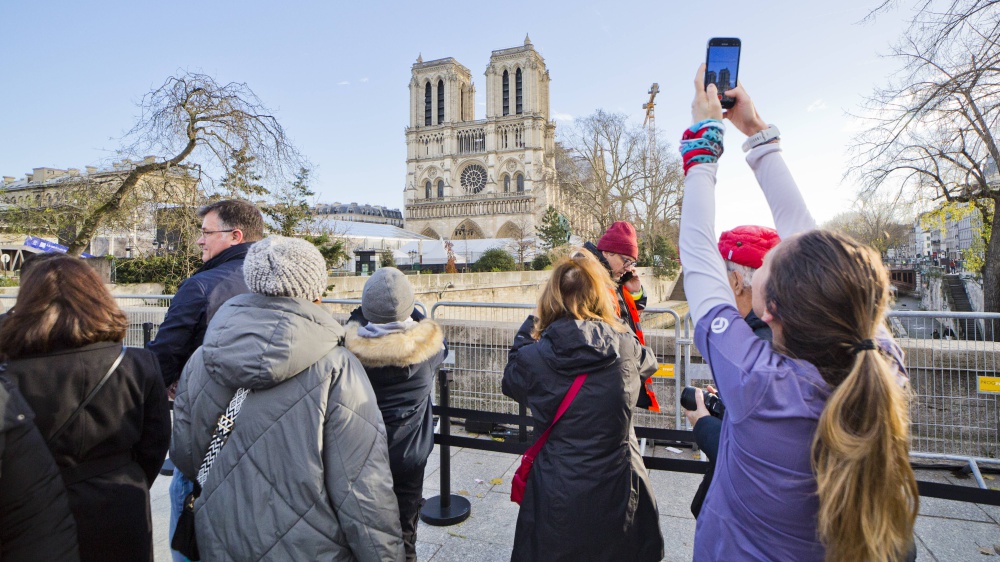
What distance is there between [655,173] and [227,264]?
40054 mm

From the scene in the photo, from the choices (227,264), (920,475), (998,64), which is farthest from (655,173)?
(227,264)

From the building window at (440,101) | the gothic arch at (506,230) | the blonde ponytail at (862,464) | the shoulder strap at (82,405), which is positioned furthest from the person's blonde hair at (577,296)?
the building window at (440,101)

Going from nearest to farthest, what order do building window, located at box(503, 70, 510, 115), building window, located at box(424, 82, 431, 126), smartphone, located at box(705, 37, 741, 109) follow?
smartphone, located at box(705, 37, 741, 109)
building window, located at box(503, 70, 510, 115)
building window, located at box(424, 82, 431, 126)

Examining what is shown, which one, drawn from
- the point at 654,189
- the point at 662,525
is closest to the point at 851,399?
the point at 662,525

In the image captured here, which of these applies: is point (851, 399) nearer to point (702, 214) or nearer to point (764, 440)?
point (764, 440)

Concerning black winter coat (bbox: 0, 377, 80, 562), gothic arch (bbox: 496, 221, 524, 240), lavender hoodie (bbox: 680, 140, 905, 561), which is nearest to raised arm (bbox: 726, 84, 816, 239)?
lavender hoodie (bbox: 680, 140, 905, 561)

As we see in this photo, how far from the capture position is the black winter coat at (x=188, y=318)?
2736 mm

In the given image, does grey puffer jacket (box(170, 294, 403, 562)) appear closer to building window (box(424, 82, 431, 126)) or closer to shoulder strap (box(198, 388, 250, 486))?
shoulder strap (box(198, 388, 250, 486))

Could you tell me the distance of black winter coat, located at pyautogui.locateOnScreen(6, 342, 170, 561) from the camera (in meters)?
1.88

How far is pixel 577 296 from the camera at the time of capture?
239cm

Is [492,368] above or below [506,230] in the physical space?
below

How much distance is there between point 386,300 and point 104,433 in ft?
3.97

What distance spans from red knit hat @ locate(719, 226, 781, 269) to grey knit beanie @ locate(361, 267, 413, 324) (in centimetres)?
144

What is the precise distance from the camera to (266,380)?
1762 millimetres
